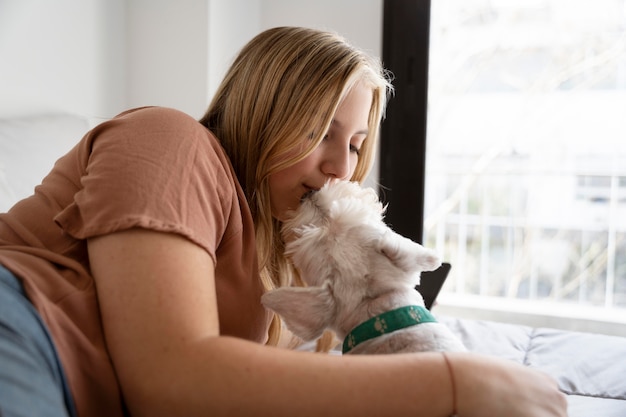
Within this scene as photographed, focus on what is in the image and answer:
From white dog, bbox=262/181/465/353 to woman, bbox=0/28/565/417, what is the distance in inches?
6.1

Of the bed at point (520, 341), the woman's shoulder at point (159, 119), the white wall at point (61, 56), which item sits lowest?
the bed at point (520, 341)

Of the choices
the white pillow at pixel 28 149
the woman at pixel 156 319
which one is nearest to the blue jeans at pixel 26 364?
the woman at pixel 156 319

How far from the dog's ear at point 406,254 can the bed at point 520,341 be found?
710 mm

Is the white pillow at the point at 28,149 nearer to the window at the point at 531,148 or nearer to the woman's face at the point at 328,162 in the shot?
the woman's face at the point at 328,162

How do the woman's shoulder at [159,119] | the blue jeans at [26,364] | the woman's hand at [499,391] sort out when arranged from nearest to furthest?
the blue jeans at [26,364] < the woman's hand at [499,391] < the woman's shoulder at [159,119]

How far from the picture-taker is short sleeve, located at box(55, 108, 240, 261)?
0.81 meters

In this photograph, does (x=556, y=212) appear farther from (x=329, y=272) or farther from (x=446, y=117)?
(x=329, y=272)

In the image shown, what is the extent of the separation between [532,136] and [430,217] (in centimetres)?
97

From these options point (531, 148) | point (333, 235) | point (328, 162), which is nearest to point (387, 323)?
point (333, 235)

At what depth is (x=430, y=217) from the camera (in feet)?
14.5

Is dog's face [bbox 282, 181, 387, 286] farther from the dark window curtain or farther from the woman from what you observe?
the dark window curtain

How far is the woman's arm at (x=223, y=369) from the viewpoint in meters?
0.74

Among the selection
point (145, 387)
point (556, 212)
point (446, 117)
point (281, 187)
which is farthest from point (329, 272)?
point (556, 212)

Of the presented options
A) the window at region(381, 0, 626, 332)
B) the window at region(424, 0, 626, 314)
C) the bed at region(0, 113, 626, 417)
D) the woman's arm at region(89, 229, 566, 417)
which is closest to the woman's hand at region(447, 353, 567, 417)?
the woman's arm at region(89, 229, 566, 417)
